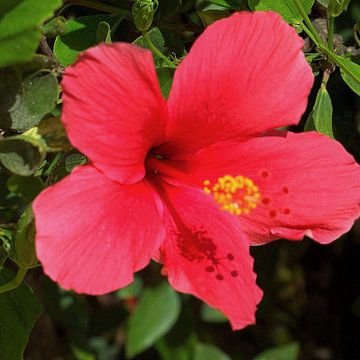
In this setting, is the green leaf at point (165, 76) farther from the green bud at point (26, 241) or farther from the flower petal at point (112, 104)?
the green bud at point (26, 241)

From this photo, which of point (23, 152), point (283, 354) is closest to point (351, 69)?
point (23, 152)

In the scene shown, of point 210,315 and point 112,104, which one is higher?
point 112,104

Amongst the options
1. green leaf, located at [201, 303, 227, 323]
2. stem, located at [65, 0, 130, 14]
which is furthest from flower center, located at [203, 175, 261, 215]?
green leaf, located at [201, 303, 227, 323]

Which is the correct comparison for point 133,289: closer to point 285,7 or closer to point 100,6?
point 100,6

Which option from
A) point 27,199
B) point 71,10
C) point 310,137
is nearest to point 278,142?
point 310,137

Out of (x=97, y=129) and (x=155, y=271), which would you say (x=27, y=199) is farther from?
(x=155, y=271)

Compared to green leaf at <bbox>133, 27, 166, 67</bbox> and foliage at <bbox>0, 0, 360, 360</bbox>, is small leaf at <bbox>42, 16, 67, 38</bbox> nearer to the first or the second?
foliage at <bbox>0, 0, 360, 360</bbox>
